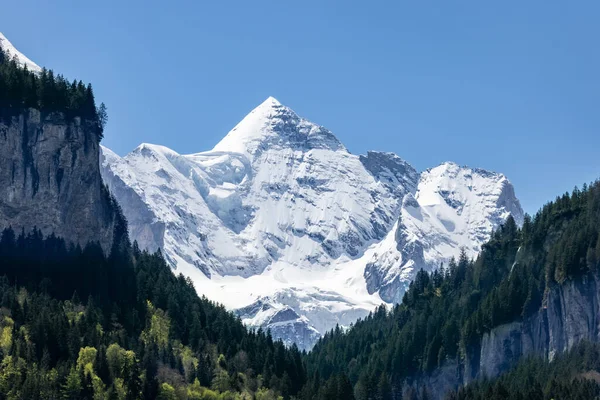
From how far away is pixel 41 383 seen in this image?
19250 cm

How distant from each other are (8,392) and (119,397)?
15942mm

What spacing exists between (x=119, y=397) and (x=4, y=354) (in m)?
16.6

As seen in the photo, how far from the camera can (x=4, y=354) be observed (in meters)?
199

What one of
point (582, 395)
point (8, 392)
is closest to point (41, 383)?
point (8, 392)

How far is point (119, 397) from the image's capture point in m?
199

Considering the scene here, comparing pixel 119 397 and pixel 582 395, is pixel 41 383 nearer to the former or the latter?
pixel 119 397

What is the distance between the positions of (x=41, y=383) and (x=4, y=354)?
9.46 m

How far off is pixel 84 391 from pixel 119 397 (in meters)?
4.91

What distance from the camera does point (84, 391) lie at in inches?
7766

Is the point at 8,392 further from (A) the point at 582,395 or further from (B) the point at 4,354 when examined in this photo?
(A) the point at 582,395

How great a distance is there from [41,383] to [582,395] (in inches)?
2851

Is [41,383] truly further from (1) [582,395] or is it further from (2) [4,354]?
(1) [582,395]

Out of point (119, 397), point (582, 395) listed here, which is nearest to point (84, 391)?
point (119, 397)

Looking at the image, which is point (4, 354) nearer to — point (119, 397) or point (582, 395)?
point (119, 397)
